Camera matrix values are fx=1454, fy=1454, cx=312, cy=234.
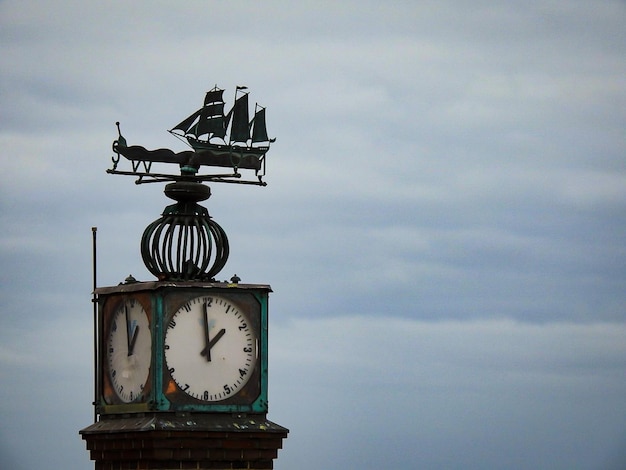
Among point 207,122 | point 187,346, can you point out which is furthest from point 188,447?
point 207,122

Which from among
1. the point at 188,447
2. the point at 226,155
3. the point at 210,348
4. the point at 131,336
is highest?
the point at 226,155

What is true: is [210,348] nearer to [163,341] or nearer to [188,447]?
[163,341]

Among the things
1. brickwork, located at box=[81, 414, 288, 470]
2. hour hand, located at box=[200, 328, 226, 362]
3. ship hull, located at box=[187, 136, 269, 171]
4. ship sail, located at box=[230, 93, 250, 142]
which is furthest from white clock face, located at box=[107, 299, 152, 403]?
ship sail, located at box=[230, 93, 250, 142]

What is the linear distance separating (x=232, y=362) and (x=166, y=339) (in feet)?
3.43

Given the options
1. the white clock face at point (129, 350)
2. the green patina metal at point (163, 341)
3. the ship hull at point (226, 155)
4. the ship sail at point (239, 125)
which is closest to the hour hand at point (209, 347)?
the green patina metal at point (163, 341)

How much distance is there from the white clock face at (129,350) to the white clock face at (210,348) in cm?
42

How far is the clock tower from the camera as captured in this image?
66.9 feet

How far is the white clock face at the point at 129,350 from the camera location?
20.7 meters

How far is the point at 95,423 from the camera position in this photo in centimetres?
2142

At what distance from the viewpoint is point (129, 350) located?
20953 mm

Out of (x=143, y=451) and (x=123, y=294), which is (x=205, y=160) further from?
(x=143, y=451)

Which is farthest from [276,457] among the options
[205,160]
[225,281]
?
[205,160]

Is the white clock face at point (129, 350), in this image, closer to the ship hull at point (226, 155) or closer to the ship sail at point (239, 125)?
the ship hull at point (226, 155)

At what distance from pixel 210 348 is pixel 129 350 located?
1.21 m
